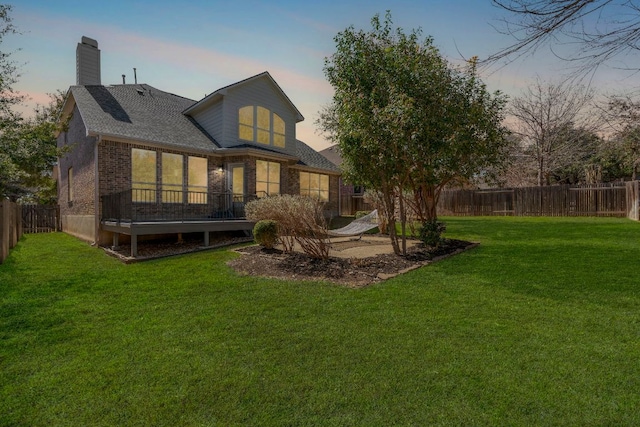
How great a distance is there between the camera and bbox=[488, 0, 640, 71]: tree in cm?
297

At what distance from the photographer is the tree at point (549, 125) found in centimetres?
2316

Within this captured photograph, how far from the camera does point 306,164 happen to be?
1675 centimetres

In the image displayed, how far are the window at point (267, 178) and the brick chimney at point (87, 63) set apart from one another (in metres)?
7.51

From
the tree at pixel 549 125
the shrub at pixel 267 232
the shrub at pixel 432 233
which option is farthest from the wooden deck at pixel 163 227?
the tree at pixel 549 125

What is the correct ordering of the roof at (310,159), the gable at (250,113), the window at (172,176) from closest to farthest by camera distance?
the window at (172,176), the gable at (250,113), the roof at (310,159)

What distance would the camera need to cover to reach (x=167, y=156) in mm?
11797

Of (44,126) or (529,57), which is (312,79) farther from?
(44,126)

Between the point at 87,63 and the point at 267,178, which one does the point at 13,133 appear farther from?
the point at 267,178

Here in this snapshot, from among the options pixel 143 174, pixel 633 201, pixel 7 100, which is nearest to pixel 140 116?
pixel 143 174

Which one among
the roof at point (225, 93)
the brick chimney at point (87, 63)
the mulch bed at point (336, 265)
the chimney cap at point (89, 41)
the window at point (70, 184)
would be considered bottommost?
the mulch bed at point (336, 265)

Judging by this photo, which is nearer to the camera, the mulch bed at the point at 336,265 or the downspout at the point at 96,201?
the mulch bed at the point at 336,265

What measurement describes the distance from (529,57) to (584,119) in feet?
79.7

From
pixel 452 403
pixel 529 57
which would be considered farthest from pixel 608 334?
pixel 529 57

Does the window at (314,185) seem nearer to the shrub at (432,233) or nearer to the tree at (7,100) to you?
the shrub at (432,233)
